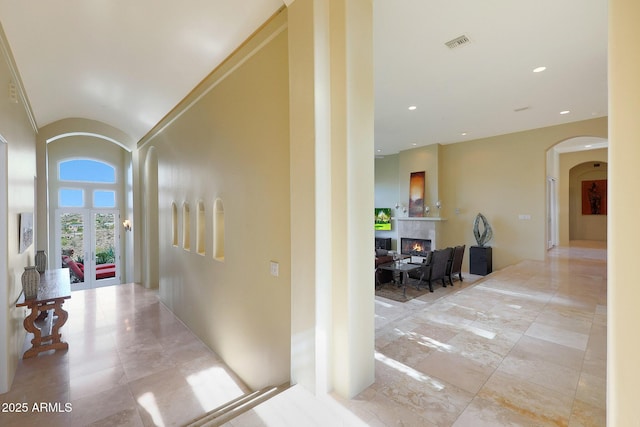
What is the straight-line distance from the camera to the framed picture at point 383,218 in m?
9.98

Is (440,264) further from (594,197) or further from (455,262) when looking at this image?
(594,197)

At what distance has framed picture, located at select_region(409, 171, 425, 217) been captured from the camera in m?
8.65

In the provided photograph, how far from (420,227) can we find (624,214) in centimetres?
800

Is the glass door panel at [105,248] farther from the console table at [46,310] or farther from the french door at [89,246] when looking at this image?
the console table at [46,310]

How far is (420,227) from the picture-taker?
8.67m

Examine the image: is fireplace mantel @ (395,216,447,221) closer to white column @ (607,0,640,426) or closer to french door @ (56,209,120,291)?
white column @ (607,0,640,426)

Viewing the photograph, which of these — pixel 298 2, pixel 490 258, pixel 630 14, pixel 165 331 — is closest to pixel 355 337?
pixel 630 14

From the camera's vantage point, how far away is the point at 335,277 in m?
1.99

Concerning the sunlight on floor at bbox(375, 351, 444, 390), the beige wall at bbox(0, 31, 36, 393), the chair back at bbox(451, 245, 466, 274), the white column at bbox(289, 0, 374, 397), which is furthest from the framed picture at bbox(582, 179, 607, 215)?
the beige wall at bbox(0, 31, 36, 393)

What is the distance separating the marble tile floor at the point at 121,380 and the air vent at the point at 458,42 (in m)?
4.54

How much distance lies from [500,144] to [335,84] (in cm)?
711

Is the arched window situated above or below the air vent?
below

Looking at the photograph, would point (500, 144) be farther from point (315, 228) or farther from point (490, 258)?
point (315, 228)

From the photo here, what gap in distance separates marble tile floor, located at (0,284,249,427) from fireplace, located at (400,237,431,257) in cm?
662
